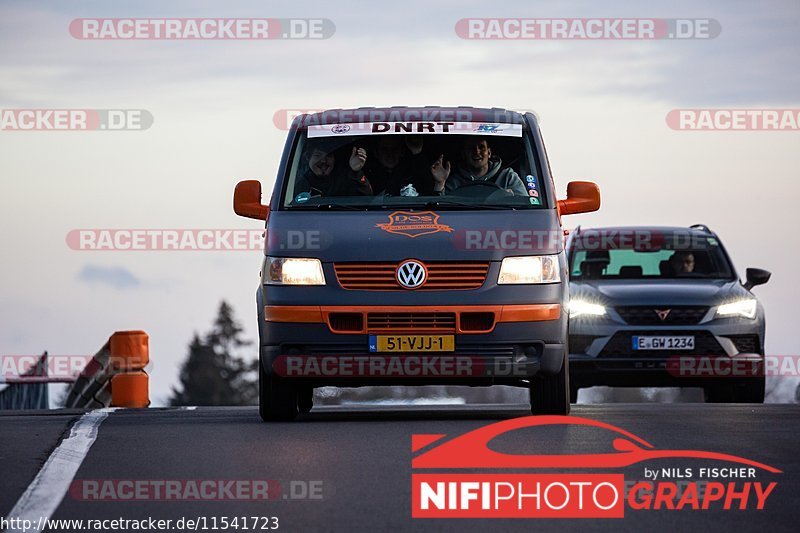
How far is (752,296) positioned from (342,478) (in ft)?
31.6

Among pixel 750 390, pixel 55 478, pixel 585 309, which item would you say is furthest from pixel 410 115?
pixel 55 478

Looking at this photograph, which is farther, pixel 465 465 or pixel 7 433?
pixel 7 433

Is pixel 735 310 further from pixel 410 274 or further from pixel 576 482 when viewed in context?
pixel 576 482

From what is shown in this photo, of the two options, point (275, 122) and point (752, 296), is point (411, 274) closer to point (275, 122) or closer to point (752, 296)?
point (275, 122)

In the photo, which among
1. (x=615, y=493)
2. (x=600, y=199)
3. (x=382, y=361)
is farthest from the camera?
(x=600, y=199)

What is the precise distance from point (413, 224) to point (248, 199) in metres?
1.51

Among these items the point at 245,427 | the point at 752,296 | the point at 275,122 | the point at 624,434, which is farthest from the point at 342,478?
the point at 752,296

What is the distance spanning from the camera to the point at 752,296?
18.0 metres

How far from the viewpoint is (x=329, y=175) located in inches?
541

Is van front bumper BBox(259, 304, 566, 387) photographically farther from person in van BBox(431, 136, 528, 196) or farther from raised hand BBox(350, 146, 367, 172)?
raised hand BBox(350, 146, 367, 172)

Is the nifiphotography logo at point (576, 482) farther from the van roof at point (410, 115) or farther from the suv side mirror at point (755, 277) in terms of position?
the suv side mirror at point (755, 277)

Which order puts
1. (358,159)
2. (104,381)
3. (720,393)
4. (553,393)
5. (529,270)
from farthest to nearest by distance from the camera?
(104,381) → (720,393) → (358,159) → (553,393) → (529,270)

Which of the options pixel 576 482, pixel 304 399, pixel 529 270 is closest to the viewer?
pixel 576 482

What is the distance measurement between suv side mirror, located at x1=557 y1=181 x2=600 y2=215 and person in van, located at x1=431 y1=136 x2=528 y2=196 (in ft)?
1.45
